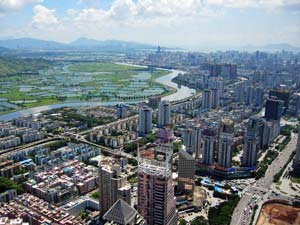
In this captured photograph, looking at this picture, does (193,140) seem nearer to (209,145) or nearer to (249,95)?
(209,145)

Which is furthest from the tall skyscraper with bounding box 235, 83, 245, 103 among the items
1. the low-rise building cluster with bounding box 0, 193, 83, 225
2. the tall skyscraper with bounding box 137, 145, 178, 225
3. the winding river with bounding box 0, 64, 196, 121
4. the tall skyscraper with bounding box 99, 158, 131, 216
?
the low-rise building cluster with bounding box 0, 193, 83, 225

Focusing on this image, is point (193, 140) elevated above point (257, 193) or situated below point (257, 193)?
above

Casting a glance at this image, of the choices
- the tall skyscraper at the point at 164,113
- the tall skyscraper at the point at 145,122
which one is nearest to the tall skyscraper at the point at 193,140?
the tall skyscraper at the point at 145,122

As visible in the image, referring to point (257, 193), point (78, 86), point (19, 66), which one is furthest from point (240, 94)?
point (19, 66)

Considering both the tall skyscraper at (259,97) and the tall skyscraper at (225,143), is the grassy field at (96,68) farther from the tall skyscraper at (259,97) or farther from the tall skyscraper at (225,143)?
the tall skyscraper at (225,143)

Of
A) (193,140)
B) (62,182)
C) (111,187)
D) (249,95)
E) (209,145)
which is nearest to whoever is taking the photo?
(111,187)

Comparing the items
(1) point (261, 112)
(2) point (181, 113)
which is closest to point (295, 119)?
(1) point (261, 112)

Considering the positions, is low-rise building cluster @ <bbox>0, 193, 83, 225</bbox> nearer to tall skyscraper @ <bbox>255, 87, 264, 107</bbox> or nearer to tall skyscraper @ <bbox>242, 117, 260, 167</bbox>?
tall skyscraper @ <bbox>242, 117, 260, 167</bbox>

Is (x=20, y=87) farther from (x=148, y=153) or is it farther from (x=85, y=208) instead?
(x=85, y=208)
